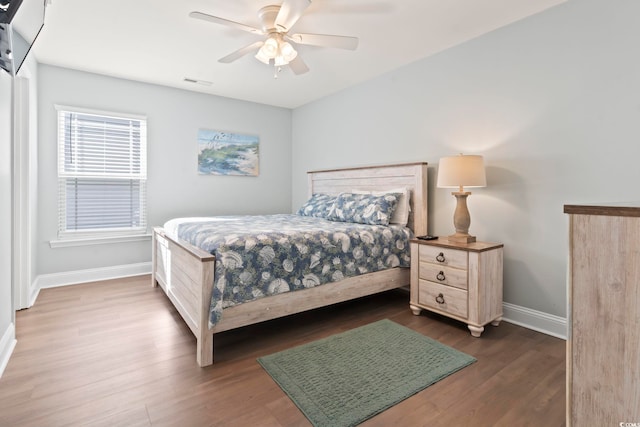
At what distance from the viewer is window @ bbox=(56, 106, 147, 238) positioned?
3590mm

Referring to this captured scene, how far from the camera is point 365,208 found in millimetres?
3289

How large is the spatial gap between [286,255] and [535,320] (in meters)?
2.03

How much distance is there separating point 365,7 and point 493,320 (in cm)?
261

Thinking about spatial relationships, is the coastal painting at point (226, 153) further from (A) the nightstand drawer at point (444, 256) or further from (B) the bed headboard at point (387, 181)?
(A) the nightstand drawer at point (444, 256)

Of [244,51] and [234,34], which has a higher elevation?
[234,34]

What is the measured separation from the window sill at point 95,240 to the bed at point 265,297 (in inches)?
27.5

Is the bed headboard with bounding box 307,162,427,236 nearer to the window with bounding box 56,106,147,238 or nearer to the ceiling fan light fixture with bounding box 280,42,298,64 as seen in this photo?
the ceiling fan light fixture with bounding box 280,42,298,64

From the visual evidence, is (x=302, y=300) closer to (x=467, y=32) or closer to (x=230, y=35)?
(x=230, y=35)

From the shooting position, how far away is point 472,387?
5.72 ft

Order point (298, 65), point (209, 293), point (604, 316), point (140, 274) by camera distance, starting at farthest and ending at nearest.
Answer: point (140, 274) → point (298, 65) → point (209, 293) → point (604, 316)

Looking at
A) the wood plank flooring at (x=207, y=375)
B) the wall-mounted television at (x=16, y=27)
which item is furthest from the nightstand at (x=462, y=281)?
the wall-mounted television at (x=16, y=27)

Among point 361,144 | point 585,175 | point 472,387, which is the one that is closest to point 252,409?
point 472,387

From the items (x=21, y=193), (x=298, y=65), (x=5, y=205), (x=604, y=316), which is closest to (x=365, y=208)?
(x=298, y=65)

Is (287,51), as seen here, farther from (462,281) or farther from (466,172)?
(462,281)
